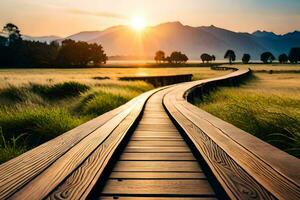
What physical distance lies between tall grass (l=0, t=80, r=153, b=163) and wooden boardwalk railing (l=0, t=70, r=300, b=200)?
175 centimetres

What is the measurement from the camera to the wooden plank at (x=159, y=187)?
262cm

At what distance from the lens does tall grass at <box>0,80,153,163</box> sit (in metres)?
6.50

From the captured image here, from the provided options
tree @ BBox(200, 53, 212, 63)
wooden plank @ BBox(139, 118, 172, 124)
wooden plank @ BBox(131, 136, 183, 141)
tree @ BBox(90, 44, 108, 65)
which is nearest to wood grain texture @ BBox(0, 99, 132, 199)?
wooden plank @ BBox(131, 136, 183, 141)

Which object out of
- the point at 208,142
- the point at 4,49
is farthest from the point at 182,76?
A: the point at 4,49

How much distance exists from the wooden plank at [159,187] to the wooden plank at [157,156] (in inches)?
29.9

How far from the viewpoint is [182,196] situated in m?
2.56

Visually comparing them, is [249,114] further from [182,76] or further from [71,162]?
[182,76]

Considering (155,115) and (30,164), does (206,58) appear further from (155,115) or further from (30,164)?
(30,164)

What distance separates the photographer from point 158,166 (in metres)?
3.36

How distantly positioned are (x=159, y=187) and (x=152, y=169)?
1.65 feet

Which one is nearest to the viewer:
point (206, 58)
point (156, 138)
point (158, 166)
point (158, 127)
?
point (158, 166)

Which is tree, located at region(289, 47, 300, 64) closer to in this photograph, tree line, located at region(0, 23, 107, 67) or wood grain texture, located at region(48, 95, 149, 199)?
tree line, located at region(0, 23, 107, 67)

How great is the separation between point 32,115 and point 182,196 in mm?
5532

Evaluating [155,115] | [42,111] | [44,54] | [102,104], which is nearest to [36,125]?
[42,111]
